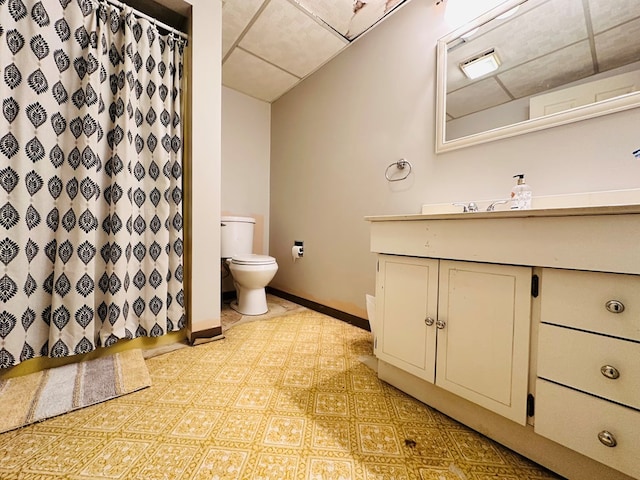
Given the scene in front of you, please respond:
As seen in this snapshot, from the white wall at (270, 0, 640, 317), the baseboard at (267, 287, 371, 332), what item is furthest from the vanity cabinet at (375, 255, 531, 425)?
the baseboard at (267, 287, 371, 332)

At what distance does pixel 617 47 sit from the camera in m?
0.97

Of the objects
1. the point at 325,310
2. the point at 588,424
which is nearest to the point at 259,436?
the point at 588,424

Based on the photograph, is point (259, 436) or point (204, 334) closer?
point (259, 436)

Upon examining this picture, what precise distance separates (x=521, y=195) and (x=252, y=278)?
1718mm

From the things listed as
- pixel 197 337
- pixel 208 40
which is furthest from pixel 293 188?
pixel 197 337

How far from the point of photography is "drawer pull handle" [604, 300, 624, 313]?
2.02ft

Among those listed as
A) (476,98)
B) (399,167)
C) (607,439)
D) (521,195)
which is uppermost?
(476,98)

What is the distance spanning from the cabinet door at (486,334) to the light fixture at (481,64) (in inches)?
42.4

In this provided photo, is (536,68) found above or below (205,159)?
above

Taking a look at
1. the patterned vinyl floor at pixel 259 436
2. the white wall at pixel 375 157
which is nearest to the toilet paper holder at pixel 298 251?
the white wall at pixel 375 157

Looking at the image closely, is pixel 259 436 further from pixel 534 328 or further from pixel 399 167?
pixel 399 167

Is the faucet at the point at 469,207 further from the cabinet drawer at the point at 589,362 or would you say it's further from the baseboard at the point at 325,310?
the baseboard at the point at 325,310

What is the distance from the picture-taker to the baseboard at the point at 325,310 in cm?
186

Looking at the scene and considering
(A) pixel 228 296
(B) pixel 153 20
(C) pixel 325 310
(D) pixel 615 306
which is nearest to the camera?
(D) pixel 615 306
